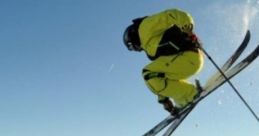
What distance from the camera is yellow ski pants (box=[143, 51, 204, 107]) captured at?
7328 mm

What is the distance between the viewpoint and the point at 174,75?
7379mm

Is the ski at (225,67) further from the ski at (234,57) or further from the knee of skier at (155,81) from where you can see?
the knee of skier at (155,81)

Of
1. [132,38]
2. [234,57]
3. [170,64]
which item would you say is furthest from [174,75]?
[234,57]

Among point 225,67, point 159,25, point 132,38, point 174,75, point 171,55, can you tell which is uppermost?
point 132,38

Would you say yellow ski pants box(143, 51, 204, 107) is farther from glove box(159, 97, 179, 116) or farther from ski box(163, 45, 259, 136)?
ski box(163, 45, 259, 136)

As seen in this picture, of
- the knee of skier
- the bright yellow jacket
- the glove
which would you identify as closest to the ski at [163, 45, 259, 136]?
the glove

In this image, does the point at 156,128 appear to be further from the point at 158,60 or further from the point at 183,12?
the point at 183,12

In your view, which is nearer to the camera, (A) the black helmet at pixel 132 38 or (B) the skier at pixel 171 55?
(B) the skier at pixel 171 55

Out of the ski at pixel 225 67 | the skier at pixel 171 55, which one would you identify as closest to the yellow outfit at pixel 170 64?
the skier at pixel 171 55

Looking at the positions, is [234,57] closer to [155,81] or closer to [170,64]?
[170,64]

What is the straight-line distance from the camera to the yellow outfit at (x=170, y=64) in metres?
7.34

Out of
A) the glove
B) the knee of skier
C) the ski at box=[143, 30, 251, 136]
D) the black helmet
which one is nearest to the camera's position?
the knee of skier

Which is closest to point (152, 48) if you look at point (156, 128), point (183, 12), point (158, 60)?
point (158, 60)

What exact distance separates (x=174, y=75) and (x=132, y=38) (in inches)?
44.7
